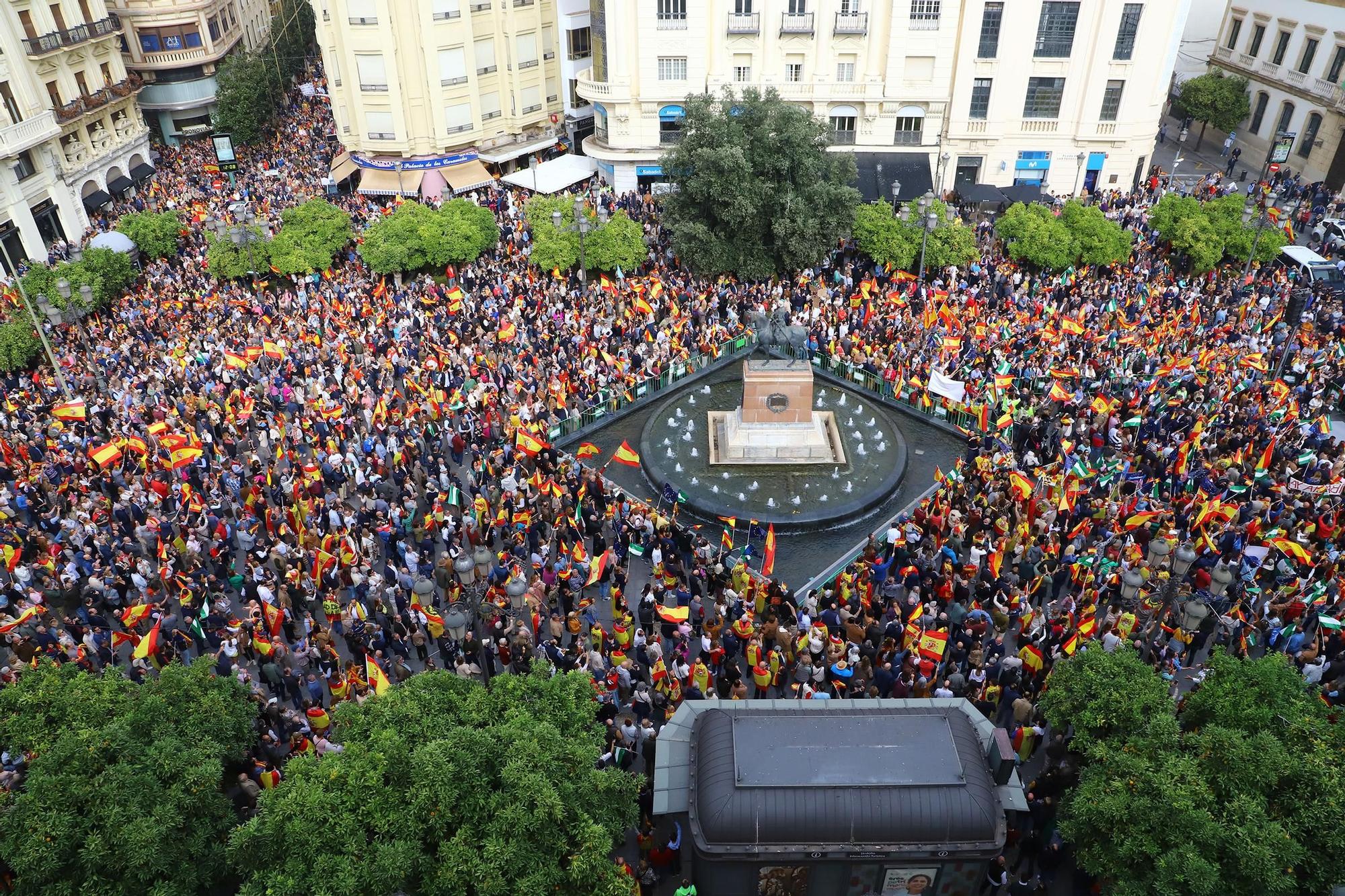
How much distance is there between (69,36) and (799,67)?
33.0m

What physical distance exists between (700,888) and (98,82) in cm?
4872

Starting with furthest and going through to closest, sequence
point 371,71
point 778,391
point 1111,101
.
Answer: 1. point 371,71
2. point 1111,101
3. point 778,391

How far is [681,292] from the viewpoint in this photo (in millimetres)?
31875

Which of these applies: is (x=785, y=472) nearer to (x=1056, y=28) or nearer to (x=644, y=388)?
(x=644, y=388)

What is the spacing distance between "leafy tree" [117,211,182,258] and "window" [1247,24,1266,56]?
54.8 meters

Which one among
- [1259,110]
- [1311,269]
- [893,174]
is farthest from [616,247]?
[1259,110]

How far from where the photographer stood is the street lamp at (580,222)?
101 ft

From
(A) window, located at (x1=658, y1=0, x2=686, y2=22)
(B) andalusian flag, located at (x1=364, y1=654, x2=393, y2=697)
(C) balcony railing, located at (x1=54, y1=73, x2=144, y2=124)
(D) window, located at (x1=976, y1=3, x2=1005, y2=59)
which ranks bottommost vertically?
(B) andalusian flag, located at (x1=364, y1=654, x2=393, y2=697)

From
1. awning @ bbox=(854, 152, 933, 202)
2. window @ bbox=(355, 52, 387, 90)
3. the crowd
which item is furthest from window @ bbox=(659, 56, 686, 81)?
the crowd

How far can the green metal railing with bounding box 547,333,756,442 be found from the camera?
25.8 metres

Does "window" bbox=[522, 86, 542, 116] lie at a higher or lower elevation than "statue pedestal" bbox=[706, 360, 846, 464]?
higher

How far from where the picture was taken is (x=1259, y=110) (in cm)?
4978

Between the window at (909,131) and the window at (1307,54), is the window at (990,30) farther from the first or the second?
the window at (1307,54)

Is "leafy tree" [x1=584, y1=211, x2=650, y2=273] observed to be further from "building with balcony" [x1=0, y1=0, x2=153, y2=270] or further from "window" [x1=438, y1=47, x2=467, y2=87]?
"building with balcony" [x1=0, y1=0, x2=153, y2=270]
